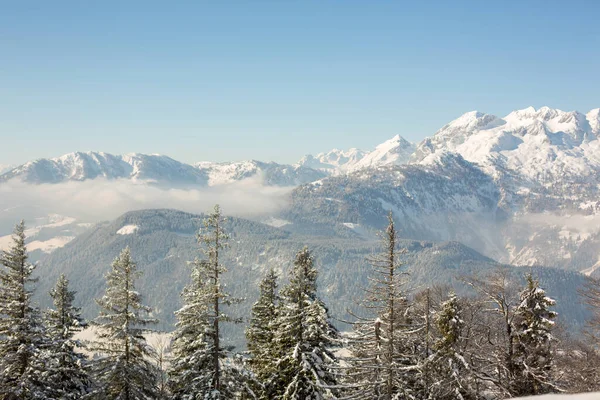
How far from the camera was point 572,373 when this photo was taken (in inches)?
1163

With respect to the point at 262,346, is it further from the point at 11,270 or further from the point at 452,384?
the point at 11,270

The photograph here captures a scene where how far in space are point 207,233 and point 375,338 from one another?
11150mm

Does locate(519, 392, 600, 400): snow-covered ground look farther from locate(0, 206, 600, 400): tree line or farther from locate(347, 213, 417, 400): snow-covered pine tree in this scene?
locate(0, 206, 600, 400): tree line

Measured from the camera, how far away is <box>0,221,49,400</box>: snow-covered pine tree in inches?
1014

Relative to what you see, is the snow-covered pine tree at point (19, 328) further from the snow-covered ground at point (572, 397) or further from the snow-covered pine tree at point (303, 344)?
the snow-covered ground at point (572, 397)

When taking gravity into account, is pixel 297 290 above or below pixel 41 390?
above

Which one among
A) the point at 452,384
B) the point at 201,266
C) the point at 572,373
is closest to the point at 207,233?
the point at 201,266

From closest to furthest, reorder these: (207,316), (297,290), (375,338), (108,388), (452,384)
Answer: (375,338)
(452,384)
(207,316)
(108,388)
(297,290)

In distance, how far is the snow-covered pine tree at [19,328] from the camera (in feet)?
84.5

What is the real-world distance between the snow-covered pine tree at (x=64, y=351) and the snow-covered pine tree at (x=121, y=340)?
204cm

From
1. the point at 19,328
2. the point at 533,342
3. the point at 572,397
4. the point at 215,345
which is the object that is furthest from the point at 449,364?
the point at 19,328

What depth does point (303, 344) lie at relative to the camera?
91.6ft

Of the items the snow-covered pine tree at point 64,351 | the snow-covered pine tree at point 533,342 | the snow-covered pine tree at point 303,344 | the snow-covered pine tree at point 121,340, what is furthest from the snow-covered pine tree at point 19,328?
the snow-covered pine tree at point 533,342

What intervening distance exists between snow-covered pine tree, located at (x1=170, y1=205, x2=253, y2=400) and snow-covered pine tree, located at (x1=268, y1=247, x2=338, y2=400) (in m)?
3.19
